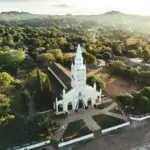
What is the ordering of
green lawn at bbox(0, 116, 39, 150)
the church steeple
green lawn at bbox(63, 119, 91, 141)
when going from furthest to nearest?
the church steeple < green lawn at bbox(63, 119, 91, 141) < green lawn at bbox(0, 116, 39, 150)

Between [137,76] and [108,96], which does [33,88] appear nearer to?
[108,96]

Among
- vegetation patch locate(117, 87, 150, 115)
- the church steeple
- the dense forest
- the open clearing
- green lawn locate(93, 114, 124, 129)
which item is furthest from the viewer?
the open clearing

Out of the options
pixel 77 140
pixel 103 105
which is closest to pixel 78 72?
pixel 103 105

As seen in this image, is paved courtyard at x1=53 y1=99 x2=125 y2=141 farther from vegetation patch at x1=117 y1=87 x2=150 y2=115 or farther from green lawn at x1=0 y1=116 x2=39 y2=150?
green lawn at x1=0 y1=116 x2=39 y2=150

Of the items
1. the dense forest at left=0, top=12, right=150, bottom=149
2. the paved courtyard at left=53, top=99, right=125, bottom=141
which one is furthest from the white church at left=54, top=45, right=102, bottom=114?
the dense forest at left=0, top=12, right=150, bottom=149

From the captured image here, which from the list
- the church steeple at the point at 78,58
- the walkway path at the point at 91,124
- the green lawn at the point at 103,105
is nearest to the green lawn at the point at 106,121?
the walkway path at the point at 91,124

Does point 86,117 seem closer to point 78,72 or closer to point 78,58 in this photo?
point 78,72

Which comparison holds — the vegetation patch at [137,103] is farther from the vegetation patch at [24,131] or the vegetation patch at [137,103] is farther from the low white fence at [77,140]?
the vegetation patch at [24,131]
